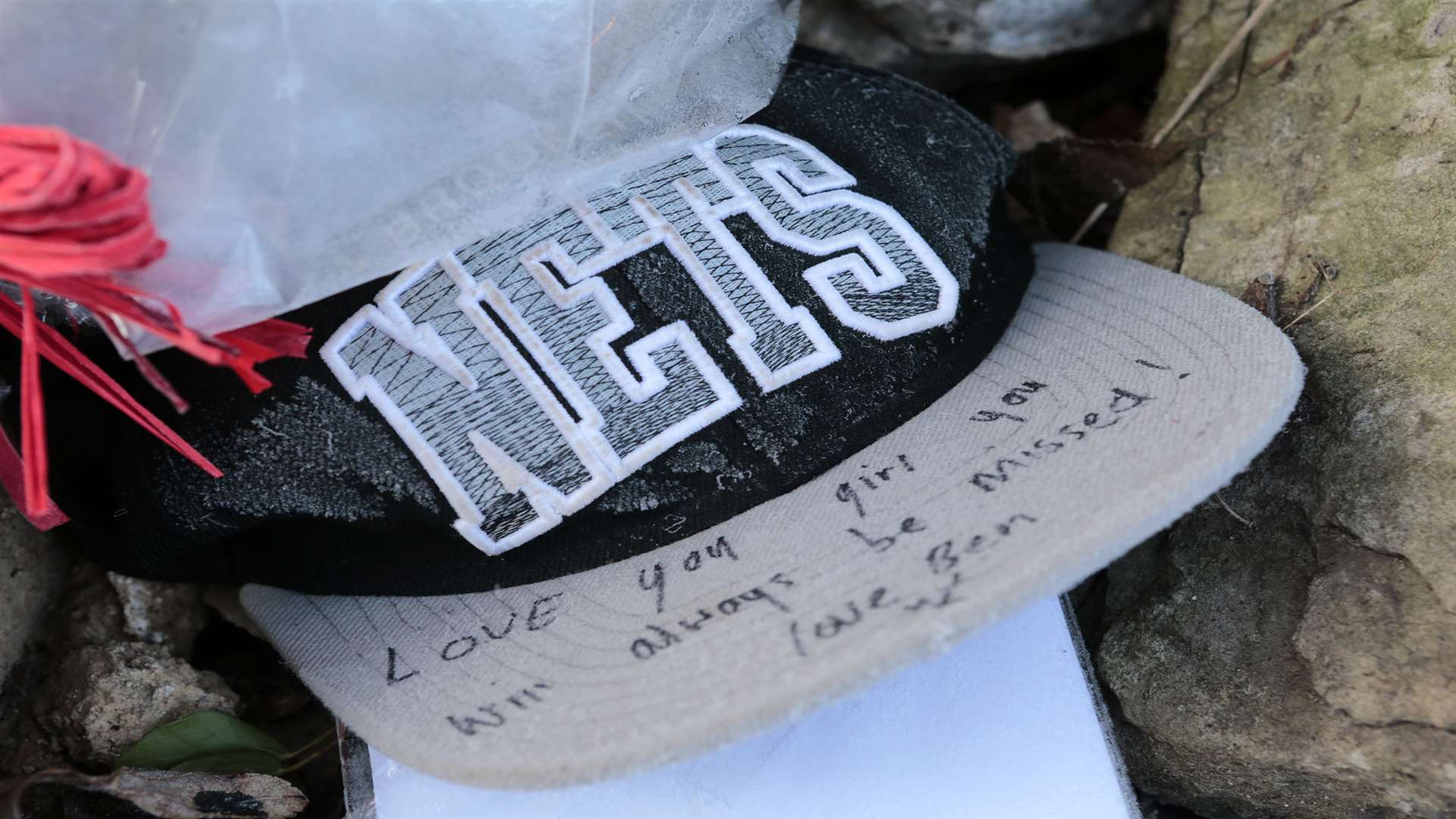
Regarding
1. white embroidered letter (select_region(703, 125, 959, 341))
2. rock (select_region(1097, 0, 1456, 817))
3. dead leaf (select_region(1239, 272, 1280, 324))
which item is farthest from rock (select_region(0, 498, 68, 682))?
dead leaf (select_region(1239, 272, 1280, 324))

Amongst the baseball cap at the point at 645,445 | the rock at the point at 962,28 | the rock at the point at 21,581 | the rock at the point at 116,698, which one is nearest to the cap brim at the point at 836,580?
the baseball cap at the point at 645,445

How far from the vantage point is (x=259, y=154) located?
1.96ft

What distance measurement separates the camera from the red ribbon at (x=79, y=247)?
1.71 feet

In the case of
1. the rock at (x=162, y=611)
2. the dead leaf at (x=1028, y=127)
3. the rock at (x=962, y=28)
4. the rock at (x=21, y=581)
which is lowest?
the rock at (x=162, y=611)

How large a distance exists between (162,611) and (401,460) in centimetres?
36

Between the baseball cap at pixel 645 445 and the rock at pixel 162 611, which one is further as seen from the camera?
the rock at pixel 162 611

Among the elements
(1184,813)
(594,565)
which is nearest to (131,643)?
(594,565)

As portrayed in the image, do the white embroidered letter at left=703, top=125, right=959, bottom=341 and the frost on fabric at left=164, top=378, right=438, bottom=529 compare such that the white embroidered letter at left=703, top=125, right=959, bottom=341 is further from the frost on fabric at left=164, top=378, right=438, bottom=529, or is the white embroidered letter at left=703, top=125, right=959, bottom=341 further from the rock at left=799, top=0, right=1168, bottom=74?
the rock at left=799, top=0, right=1168, bottom=74

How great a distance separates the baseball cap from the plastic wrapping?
4 cm

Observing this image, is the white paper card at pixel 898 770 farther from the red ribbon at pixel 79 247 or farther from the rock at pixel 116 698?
the red ribbon at pixel 79 247

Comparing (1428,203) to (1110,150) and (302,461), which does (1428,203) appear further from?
(302,461)

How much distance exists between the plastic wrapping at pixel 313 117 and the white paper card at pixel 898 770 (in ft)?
1.14

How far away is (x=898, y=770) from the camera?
707 mm

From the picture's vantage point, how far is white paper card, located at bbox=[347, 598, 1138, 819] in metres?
0.69
